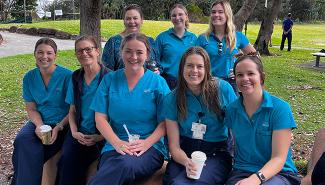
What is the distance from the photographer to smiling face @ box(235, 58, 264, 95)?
307 cm

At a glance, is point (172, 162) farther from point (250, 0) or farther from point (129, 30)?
point (250, 0)

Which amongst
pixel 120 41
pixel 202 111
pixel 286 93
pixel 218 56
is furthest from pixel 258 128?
pixel 286 93

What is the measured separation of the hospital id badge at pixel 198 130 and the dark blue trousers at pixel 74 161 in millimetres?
1025

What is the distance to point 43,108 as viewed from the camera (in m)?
4.27

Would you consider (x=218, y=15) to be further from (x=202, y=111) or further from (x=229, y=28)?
(x=202, y=111)

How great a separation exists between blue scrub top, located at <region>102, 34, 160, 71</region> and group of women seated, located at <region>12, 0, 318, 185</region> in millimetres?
92

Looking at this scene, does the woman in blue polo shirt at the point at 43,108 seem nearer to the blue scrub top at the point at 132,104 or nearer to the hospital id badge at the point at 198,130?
the blue scrub top at the point at 132,104

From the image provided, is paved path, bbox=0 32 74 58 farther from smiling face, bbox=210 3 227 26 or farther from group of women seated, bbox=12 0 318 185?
smiling face, bbox=210 3 227 26

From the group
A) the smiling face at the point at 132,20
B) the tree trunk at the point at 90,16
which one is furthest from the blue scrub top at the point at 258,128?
the tree trunk at the point at 90,16

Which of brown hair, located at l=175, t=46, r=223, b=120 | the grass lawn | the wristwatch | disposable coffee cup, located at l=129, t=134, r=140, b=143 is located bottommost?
the grass lawn

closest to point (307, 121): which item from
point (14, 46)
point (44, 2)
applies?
point (14, 46)

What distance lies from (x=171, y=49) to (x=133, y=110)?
150cm

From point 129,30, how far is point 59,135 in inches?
54.5

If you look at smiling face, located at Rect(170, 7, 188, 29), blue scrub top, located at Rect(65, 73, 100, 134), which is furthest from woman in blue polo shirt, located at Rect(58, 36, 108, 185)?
smiling face, located at Rect(170, 7, 188, 29)
